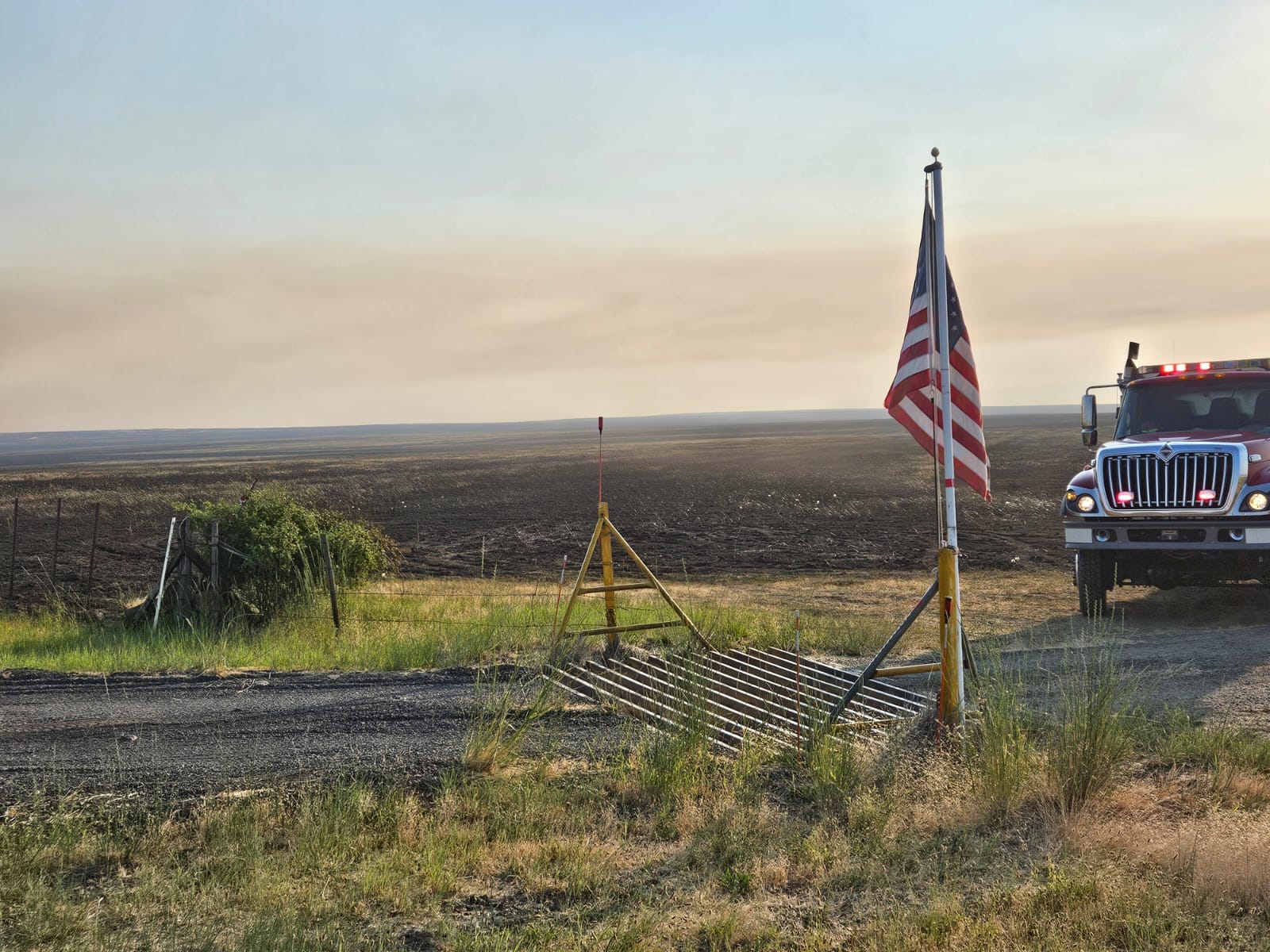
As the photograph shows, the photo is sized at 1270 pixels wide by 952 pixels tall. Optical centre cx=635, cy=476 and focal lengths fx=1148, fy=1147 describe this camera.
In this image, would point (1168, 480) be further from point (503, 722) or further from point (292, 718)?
point (292, 718)

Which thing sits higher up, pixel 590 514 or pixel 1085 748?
pixel 1085 748

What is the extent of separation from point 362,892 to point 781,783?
2.90 metres

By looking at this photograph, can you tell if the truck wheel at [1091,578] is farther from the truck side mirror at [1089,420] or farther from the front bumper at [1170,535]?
the truck side mirror at [1089,420]

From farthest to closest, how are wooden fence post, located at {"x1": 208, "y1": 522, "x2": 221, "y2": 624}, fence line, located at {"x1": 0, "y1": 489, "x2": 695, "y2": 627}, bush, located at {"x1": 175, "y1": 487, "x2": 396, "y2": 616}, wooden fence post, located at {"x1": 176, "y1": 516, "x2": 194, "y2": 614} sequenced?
fence line, located at {"x1": 0, "y1": 489, "x2": 695, "y2": 627}
bush, located at {"x1": 175, "y1": 487, "x2": 396, "y2": 616}
wooden fence post, located at {"x1": 176, "y1": 516, "x2": 194, "y2": 614}
wooden fence post, located at {"x1": 208, "y1": 522, "x2": 221, "y2": 624}

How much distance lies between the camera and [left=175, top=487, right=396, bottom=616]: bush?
15.7m

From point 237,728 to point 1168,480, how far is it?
11102mm

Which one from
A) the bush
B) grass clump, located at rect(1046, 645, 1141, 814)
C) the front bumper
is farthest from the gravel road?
the front bumper

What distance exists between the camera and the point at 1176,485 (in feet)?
46.0

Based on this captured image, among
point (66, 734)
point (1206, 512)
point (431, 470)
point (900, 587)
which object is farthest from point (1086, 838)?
point (431, 470)

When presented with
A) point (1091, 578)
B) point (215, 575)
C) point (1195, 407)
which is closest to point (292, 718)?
point (215, 575)

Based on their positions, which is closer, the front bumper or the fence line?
the front bumper

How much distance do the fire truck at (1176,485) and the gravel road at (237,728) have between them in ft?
26.6

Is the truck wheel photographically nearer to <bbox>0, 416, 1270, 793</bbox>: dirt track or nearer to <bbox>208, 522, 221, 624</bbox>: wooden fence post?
<bbox>0, 416, 1270, 793</bbox>: dirt track

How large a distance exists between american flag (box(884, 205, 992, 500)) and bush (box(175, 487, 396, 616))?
971cm
